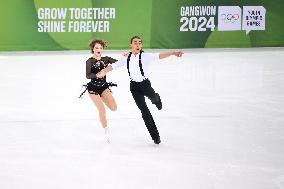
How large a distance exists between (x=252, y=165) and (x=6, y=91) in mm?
5731

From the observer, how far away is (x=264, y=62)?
45.2ft

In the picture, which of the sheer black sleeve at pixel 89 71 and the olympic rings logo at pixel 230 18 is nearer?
the sheer black sleeve at pixel 89 71

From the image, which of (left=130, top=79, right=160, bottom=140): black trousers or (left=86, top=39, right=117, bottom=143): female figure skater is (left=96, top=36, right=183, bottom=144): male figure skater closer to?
(left=130, top=79, right=160, bottom=140): black trousers

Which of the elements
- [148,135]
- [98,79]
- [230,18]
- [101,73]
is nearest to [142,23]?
[230,18]

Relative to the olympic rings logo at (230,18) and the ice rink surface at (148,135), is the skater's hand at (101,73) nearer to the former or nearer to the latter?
the ice rink surface at (148,135)

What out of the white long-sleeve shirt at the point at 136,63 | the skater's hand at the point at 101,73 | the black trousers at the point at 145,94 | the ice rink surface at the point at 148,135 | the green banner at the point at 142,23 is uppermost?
the green banner at the point at 142,23

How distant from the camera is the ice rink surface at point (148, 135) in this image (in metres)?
5.62

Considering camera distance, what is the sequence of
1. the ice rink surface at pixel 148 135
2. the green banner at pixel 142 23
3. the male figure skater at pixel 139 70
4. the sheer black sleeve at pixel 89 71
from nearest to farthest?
the ice rink surface at pixel 148 135, the male figure skater at pixel 139 70, the sheer black sleeve at pixel 89 71, the green banner at pixel 142 23

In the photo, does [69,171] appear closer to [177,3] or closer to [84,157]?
[84,157]

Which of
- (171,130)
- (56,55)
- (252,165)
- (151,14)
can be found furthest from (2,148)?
(151,14)

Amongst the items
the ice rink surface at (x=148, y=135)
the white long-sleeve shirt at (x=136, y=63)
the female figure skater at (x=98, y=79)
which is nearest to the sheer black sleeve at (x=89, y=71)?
the female figure skater at (x=98, y=79)

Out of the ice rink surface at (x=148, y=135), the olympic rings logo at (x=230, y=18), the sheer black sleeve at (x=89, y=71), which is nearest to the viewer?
the ice rink surface at (x=148, y=135)

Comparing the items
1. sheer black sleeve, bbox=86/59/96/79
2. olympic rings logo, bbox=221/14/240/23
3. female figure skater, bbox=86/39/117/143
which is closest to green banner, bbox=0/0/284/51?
olympic rings logo, bbox=221/14/240/23

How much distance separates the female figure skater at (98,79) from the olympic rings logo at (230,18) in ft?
32.4
